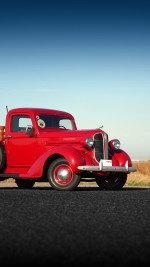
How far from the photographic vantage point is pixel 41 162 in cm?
1314

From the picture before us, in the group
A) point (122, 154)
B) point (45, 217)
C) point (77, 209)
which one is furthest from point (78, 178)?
point (45, 217)

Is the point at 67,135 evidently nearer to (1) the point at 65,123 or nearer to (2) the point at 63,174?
(2) the point at 63,174

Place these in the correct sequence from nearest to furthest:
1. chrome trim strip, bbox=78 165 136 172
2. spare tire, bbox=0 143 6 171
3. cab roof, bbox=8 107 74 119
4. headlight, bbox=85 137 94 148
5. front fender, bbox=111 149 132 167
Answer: chrome trim strip, bbox=78 165 136 172
headlight, bbox=85 137 94 148
front fender, bbox=111 149 132 167
spare tire, bbox=0 143 6 171
cab roof, bbox=8 107 74 119

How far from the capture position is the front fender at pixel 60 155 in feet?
41.1

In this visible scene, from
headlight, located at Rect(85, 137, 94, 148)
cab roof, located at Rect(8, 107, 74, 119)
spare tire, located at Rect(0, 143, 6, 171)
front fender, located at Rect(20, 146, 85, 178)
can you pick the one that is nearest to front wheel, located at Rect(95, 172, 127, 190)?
headlight, located at Rect(85, 137, 94, 148)

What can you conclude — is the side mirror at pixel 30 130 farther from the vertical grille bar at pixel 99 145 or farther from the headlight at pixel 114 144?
the headlight at pixel 114 144

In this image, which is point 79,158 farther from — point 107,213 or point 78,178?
point 107,213

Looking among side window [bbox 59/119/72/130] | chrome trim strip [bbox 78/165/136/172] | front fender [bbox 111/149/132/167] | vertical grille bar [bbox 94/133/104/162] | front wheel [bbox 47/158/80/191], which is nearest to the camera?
chrome trim strip [bbox 78/165/136/172]

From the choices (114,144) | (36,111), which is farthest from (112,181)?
(36,111)

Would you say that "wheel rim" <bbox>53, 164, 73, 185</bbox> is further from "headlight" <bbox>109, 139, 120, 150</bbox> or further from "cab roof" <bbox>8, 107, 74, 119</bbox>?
"cab roof" <bbox>8, 107, 74, 119</bbox>

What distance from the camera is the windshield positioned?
14.2m

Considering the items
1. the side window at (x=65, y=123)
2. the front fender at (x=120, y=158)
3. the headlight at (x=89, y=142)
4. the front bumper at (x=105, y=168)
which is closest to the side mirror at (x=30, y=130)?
the side window at (x=65, y=123)

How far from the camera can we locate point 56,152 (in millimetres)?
12883

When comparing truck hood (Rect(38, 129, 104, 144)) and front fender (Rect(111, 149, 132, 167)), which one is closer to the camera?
truck hood (Rect(38, 129, 104, 144))
